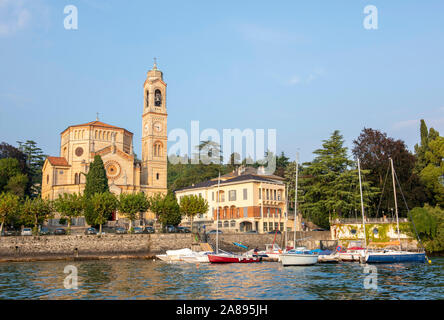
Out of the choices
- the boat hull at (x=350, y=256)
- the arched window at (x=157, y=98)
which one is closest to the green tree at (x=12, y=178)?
the arched window at (x=157, y=98)

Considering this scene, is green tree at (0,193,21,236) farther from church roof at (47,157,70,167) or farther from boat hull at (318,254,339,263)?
boat hull at (318,254,339,263)

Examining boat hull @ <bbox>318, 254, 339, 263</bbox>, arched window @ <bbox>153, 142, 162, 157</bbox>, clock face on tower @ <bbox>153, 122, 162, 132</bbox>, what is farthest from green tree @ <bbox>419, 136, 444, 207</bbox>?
clock face on tower @ <bbox>153, 122, 162, 132</bbox>

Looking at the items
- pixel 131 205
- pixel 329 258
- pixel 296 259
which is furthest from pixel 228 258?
pixel 131 205

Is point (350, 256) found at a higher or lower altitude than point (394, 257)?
lower

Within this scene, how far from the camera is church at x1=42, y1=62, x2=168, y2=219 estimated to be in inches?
2717

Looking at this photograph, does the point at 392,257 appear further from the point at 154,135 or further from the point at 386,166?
the point at 154,135

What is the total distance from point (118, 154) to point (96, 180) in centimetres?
1089

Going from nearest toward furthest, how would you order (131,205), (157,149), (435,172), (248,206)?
(131,205)
(435,172)
(248,206)
(157,149)

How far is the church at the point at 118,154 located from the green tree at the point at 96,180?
5.23m

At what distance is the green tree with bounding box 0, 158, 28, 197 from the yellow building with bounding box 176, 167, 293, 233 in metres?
26.3

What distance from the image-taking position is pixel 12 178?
65188mm

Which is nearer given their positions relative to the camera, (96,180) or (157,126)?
(96,180)
